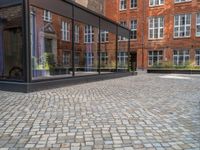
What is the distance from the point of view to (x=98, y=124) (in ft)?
13.5

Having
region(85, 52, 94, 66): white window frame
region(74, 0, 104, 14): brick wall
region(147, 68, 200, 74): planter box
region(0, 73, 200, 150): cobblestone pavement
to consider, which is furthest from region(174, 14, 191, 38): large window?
region(0, 73, 200, 150): cobblestone pavement

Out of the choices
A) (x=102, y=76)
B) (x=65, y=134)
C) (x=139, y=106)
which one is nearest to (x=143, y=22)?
(x=102, y=76)

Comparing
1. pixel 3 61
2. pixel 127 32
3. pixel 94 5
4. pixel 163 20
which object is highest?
pixel 94 5

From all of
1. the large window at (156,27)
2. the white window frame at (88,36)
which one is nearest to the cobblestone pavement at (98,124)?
the white window frame at (88,36)

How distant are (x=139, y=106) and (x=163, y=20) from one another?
2301 centimetres

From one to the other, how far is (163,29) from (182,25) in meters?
2.21

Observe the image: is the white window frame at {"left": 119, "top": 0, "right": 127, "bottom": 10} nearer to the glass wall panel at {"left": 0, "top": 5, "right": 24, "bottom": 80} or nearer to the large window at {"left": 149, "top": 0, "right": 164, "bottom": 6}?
the large window at {"left": 149, "top": 0, "right": 164, "bottom": 6}

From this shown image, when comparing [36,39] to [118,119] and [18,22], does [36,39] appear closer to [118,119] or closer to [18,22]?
[18,22]

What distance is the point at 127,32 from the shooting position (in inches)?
719

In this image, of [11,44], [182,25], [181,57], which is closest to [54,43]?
[11,44]

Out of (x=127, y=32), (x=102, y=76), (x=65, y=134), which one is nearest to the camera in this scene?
(x=65, y=134)

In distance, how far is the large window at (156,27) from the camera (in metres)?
26.5

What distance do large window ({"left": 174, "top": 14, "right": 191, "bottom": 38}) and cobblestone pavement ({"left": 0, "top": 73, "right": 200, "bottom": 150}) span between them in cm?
2075

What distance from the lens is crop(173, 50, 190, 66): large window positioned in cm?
2456
